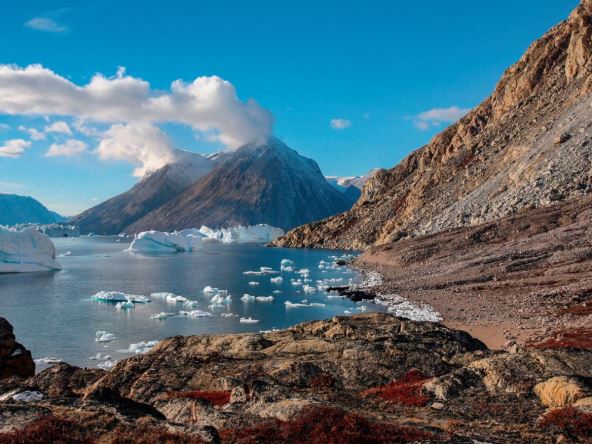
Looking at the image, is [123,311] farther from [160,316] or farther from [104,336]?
[104,336]

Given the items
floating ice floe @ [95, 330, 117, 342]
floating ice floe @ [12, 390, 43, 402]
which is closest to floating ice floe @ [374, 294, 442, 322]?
floating ice floe @ [95, 330, 117, 342]

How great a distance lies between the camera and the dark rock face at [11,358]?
77.2 ft

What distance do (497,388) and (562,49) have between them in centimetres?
16691

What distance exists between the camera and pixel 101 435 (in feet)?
36.3

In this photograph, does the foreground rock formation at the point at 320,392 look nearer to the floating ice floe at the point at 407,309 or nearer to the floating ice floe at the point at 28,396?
the floating ice floe at the point at 28,396

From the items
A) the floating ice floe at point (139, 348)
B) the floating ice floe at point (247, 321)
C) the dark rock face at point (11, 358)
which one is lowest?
the floating ice floe at point (139, 348)

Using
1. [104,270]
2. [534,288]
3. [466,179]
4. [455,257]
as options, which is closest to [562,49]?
[466,179]

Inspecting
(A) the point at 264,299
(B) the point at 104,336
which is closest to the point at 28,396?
(B) the point at 104,336

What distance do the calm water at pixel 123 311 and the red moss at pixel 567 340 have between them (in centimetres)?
2833

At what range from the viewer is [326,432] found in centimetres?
1128

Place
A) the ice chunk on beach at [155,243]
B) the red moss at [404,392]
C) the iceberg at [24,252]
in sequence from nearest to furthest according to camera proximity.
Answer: the red moss at [404,392]
the iceberg at [24,252]
the ice chunk on beach at [155,243]

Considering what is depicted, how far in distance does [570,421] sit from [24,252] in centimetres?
12277

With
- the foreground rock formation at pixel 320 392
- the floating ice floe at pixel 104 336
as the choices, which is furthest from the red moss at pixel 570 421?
the floating ice floe at pixel 104 336

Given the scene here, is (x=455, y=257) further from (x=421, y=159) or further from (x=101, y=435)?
(x=421, y=159)
